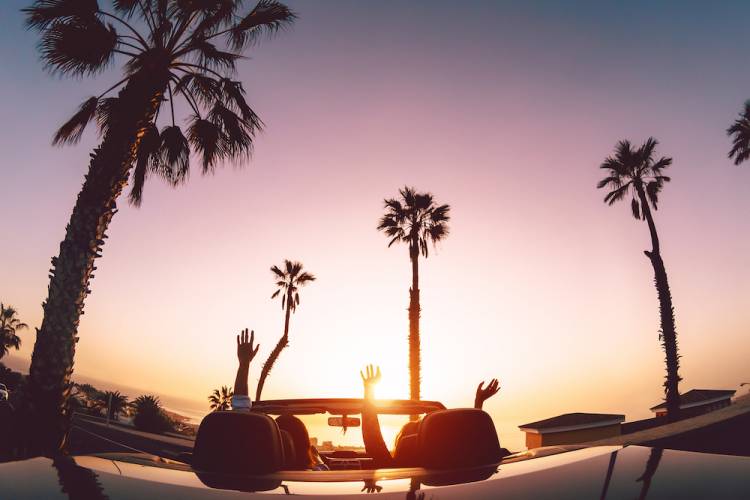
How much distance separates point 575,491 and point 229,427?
1.34m

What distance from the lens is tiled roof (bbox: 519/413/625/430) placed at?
36500 mm

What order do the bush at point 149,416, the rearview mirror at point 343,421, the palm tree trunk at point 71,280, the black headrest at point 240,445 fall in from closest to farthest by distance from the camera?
the black headrest at point 240,445 < the rearview mirror at point 343,421 < the palm tree trunk at point 71,280 < the bush at point 149,416

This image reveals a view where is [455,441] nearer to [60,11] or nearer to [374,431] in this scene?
[374,431]

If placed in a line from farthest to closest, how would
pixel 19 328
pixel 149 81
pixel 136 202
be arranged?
pixel 19 328 < pixel 136 202 < pixel 149 81

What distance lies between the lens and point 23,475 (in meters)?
1.51

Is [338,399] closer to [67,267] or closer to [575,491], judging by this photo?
[575,491]

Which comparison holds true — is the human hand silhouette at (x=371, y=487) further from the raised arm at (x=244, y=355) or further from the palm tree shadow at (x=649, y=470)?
the raised arm at (x=244, y=355)

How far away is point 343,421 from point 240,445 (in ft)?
13.1

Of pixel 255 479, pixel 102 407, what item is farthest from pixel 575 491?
pixel 102 407

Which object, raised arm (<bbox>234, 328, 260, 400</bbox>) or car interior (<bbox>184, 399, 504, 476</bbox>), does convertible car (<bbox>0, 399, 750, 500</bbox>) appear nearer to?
car interior (<bbox>184, 399, 504, 476</bbox>)

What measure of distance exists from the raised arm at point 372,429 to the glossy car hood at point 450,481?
1680 millimetres

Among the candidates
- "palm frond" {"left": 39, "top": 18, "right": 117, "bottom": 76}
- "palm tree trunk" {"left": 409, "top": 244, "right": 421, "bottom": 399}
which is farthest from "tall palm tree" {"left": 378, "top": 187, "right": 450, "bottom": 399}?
"palm frond" {"left": 39, "top": 18, "right": 117, "bottom": 76}

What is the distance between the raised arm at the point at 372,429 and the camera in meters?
3.58

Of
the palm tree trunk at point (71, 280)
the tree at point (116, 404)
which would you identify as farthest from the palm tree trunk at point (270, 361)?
the palm tree trunk at point (71, 280)
